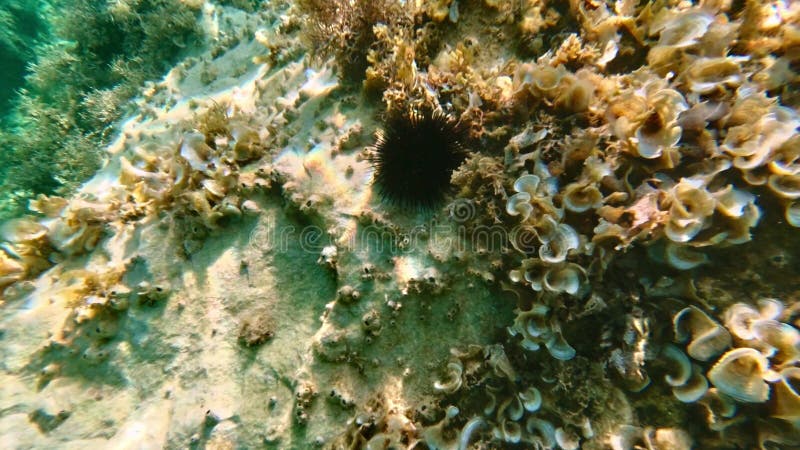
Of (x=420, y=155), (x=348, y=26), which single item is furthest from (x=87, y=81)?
(x=420, y=155)

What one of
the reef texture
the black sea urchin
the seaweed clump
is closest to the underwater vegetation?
the reef texture

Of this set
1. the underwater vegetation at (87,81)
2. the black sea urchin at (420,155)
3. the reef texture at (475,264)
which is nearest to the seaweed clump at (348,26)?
the reef texture at (475,264)

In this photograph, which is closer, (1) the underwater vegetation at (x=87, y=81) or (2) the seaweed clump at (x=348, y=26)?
(2) the seaweed clump at (x=348, y=26)

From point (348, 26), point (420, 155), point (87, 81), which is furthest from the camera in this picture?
point (87, 81)

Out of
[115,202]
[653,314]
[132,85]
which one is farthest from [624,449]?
[132,85]

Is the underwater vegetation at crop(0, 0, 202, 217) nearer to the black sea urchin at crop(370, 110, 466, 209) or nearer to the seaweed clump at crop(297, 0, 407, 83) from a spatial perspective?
the seaweed clump at crop(297, 0, 407, 83)

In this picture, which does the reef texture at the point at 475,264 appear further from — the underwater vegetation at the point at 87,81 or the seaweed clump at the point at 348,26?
the underwater vegetation at the point at 87,81

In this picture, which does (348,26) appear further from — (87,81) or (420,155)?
(87,81)
